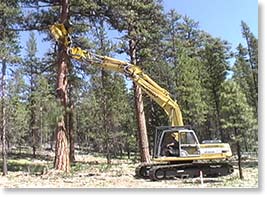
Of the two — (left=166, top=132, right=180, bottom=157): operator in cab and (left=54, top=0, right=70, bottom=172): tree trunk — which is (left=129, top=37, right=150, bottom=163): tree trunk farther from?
(left=166, top=132, right=180, bottom=157): operator in cab

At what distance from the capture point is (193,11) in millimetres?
4906

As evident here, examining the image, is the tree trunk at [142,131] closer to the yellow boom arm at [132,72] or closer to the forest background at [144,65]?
the forest background at [144,65]

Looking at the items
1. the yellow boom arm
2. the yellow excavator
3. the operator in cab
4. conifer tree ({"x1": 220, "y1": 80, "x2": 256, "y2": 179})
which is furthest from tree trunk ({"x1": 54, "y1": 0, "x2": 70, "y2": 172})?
conifer tree ({"x1": 220, "y1": 80, "x2": 256, "y2": 179})

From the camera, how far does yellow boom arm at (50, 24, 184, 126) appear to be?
5.59 m

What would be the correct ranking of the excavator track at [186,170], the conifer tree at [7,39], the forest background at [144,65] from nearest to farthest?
the forest background at [144,65]
the excavator track at [186,170]
the conifer tree at [7,39]

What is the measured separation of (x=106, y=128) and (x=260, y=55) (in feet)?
26.0

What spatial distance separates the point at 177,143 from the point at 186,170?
38 cm

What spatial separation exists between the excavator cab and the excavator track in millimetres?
169

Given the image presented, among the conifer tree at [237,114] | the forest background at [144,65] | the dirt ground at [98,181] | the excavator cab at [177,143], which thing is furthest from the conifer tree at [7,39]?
the conifer tree at [237,114]

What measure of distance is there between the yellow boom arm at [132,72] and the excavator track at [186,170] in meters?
0.60

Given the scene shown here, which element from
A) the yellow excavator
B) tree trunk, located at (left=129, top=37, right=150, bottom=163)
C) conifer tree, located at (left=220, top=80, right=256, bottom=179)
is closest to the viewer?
conifer tree, located at (left=220, top=80, right=256, bottom=179)

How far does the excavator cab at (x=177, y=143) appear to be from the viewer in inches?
204

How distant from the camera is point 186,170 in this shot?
5.27m

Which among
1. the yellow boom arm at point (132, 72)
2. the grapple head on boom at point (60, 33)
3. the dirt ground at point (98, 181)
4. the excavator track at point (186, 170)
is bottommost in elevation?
the dirt ground at point (98, 181)
